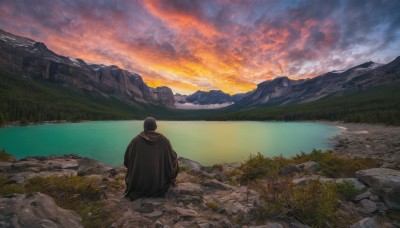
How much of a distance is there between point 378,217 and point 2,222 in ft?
32.1

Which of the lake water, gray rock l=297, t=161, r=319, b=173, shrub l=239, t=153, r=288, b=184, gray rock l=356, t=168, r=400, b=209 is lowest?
the lake water

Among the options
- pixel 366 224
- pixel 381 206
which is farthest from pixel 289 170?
pixel 366 224

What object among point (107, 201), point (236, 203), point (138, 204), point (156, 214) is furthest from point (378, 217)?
point (107, 201)

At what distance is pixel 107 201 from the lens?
799cm

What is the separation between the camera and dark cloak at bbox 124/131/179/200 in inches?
320

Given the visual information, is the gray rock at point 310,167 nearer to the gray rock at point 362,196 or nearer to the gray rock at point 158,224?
the gray rock at point 362,196

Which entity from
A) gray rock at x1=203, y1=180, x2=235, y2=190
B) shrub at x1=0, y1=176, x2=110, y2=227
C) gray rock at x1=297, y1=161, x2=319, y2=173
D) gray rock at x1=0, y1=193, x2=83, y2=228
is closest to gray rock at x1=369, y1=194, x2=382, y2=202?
gray rock at x1=203, y1=180, x2=235, y2=190

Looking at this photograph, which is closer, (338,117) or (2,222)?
(2,222)

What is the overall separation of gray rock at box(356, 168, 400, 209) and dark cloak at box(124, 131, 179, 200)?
24.3 ft

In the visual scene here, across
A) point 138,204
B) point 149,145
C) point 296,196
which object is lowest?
point 138,204

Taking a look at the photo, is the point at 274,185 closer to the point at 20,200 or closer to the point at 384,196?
the point at 384,196

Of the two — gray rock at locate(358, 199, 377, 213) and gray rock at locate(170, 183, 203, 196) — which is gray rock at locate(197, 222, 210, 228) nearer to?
gray rock at locate(170, 183, 203, 196)

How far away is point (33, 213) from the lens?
5.05 metres

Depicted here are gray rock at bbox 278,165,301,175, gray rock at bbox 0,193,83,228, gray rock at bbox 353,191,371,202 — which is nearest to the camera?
gray rock at bbox 0,193,83,228
